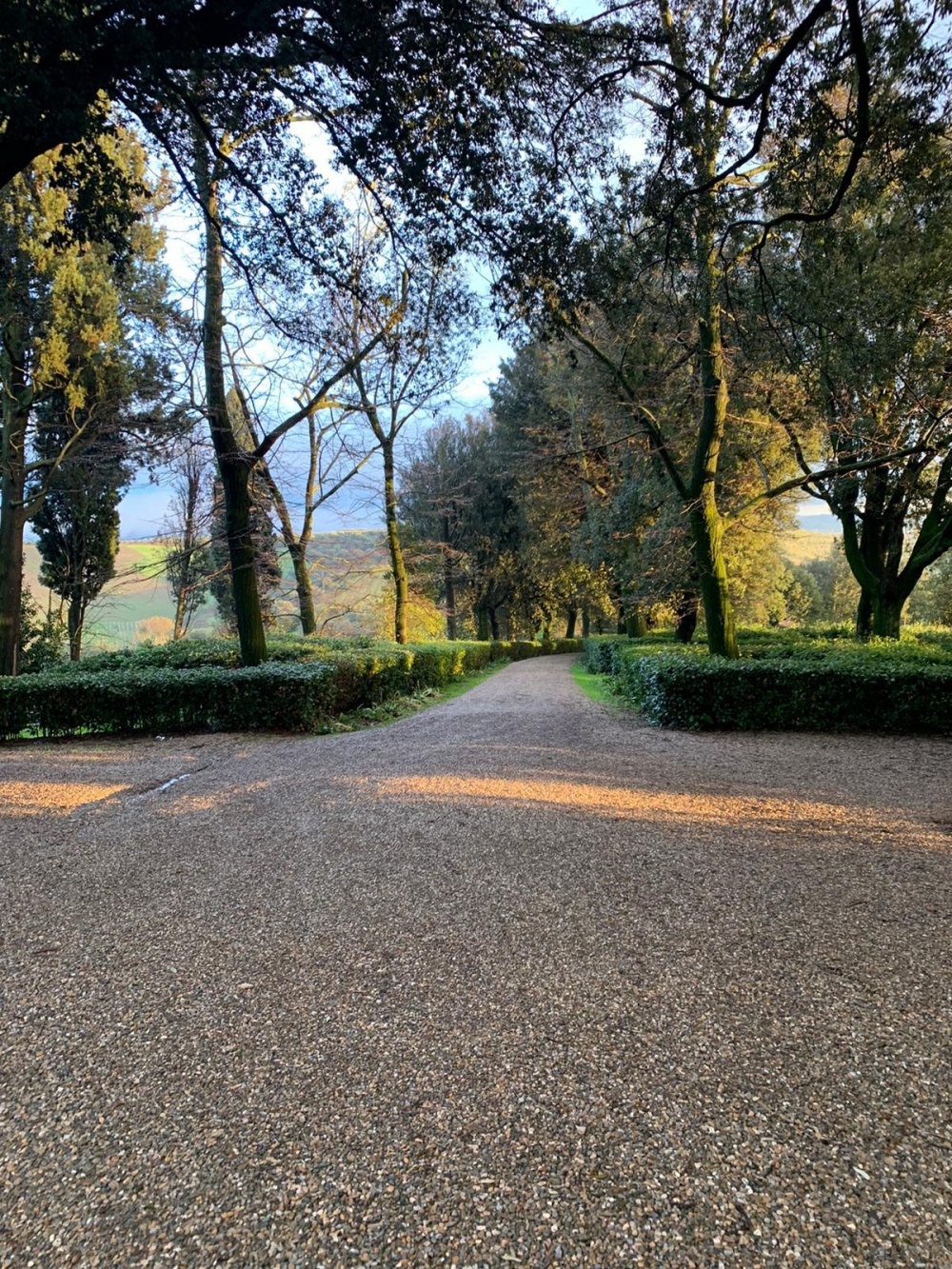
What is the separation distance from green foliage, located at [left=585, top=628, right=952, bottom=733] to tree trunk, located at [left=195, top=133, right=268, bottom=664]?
225 inches

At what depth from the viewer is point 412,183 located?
4.73 meters

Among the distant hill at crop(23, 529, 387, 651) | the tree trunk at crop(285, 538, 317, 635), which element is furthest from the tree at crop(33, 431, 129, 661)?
the tree trunk at crop(285, 538, 317, 635)

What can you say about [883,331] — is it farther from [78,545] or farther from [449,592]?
[449,592]

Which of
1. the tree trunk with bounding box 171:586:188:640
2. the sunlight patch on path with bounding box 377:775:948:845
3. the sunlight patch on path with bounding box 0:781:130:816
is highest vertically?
the tree trunk with bounding box 171:586:188:640

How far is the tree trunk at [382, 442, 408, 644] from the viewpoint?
603 inches

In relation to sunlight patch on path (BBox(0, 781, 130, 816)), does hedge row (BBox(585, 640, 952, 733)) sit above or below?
above

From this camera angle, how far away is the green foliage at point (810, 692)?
6.58 meters

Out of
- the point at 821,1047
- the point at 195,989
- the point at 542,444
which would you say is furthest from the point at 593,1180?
the point at 542,444

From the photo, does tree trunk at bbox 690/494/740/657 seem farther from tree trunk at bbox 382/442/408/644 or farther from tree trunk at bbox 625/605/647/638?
tree trunk at bbox 382/442/408/644

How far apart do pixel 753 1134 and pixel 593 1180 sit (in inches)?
17.6

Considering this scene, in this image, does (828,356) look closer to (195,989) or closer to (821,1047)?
(821,1047)

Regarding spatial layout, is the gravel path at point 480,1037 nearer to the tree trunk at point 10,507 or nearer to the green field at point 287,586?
the tree trunk at point 10,507

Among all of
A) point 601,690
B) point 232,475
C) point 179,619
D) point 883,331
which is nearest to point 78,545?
point 179,619

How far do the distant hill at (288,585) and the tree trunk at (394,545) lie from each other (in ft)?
1.95
